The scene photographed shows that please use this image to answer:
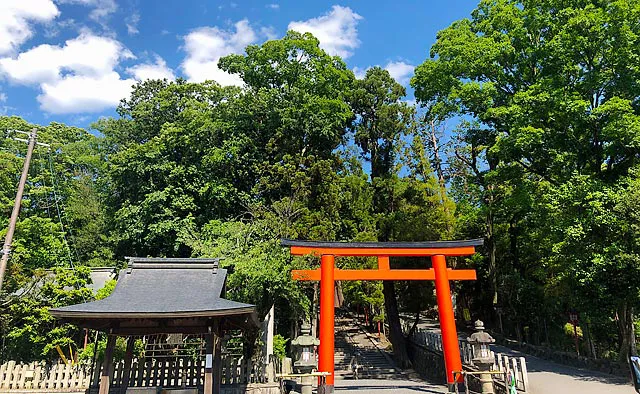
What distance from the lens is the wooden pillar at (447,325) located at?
11531 millimetres

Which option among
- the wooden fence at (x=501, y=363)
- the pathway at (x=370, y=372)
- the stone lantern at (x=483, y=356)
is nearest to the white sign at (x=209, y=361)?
the pathway at (x=370, y=372)

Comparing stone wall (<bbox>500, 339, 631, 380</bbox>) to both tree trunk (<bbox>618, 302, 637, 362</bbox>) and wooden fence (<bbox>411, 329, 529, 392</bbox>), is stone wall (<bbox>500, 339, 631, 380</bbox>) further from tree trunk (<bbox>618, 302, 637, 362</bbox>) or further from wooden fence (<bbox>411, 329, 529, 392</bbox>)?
wooden fence (<bbox>411, 329, 529, 392</bbox>)

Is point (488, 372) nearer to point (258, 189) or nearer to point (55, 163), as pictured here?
point (258, 189)

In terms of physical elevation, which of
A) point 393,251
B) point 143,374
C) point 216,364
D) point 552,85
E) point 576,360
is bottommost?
point 576,360

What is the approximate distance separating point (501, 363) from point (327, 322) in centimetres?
483

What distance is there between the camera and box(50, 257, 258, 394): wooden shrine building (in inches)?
360

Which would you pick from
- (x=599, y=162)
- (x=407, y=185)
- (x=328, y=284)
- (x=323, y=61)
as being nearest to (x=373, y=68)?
(x=323, y=61)

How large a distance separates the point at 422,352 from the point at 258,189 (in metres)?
11.6

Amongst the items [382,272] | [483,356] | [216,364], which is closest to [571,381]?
[483,356]

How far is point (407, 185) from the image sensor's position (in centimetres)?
2134

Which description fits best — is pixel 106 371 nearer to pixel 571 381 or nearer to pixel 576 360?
pixel 571 381

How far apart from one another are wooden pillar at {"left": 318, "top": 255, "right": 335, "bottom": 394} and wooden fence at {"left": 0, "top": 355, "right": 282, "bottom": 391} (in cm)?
174

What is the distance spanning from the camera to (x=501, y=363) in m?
11.0

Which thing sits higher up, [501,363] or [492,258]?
[492,258]
